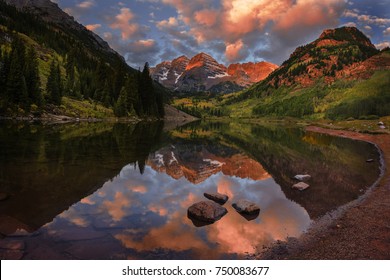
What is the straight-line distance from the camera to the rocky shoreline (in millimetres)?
13375

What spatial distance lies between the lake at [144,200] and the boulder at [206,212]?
0.49 m

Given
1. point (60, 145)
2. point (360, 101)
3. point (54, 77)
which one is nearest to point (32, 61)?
point (54, 77)

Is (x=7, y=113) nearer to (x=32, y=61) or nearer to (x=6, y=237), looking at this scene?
(x=32, y=61)

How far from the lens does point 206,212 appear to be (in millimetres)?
18438

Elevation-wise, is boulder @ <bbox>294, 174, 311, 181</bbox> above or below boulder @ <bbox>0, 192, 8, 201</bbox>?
below

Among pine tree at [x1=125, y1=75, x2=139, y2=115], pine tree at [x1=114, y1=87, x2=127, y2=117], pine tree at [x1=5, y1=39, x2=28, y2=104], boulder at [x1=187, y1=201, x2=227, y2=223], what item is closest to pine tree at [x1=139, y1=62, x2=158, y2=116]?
pine tree at [x1=125, y1=75, x2=139, y2=115]

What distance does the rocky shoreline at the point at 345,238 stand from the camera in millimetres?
13375

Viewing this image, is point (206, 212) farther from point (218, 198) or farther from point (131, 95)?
point (131, 95)

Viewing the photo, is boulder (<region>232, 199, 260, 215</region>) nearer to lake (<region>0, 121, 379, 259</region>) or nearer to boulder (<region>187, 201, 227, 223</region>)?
lake (<region>0, 121, 379, 259</region>)

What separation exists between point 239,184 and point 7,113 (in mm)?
90073

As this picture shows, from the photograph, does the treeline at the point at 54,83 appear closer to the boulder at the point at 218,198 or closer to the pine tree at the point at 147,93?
the pine tree at the point at 147,93

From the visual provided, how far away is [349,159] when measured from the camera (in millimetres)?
44969

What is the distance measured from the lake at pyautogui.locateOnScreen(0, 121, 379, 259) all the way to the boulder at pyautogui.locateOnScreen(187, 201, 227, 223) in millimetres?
486
